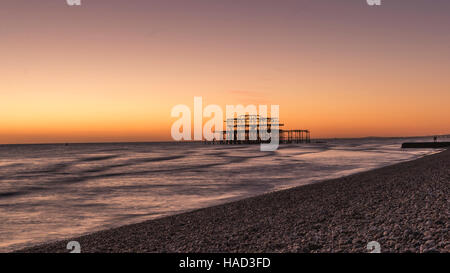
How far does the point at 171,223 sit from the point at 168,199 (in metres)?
7.30

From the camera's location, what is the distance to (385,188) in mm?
11766

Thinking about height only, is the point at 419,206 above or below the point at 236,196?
above

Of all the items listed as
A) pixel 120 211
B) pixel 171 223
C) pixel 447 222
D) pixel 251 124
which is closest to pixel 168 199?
pixel 120 211

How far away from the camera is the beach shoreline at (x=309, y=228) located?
6188 millimetres

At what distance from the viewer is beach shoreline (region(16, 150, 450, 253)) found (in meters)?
6.19

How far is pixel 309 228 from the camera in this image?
7398 mm

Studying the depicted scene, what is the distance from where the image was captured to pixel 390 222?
23.1ft
